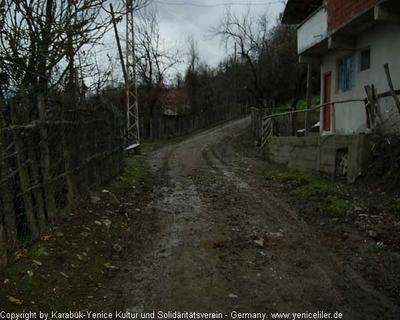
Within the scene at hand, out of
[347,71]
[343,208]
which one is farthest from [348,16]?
[343,208]

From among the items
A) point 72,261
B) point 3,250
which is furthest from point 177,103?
point 3,250

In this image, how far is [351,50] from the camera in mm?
13367

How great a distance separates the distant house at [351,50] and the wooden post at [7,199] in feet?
26.1

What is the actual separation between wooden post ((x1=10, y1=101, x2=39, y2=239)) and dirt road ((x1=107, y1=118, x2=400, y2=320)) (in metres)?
1.28

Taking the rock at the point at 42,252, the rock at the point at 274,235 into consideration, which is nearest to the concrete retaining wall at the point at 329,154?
the rock at the point at 274,235

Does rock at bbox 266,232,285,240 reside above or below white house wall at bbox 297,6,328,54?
below

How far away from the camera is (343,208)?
24.4 ft

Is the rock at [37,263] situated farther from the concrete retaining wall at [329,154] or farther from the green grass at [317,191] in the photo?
the concrete retaining wall at [329,154]

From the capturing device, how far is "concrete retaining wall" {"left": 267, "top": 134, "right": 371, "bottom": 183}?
8.98 m

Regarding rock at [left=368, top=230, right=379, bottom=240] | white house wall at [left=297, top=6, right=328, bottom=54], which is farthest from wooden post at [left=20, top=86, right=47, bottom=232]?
white house wall at [left=297, top=6, right=328, bottom=54]

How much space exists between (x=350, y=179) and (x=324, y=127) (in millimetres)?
7195

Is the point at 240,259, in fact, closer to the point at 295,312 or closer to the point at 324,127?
the point at 295,312

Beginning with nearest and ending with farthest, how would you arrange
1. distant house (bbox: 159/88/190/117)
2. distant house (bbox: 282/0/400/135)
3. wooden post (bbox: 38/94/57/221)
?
wooden post (bbox: 38/94/57/221) → distant house (bbox: 282/0/400/135) → distant house (bbox: 159/88/190/117)

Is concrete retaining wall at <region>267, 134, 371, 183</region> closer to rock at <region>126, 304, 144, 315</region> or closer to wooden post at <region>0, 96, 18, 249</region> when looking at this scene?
rock at <region>126, 304, 144, 315</region>
